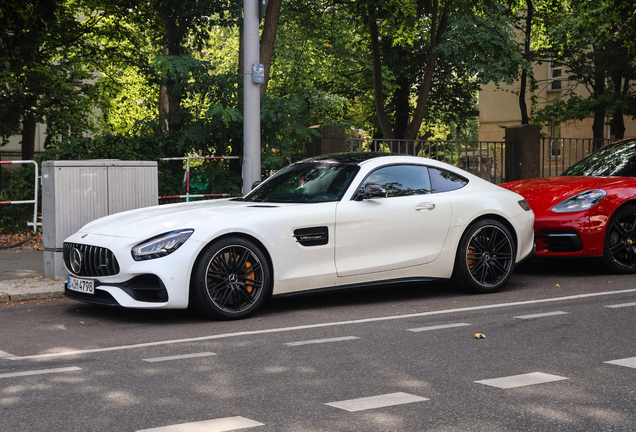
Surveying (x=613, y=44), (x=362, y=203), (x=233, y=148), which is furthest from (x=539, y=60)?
(x=362, y=203)

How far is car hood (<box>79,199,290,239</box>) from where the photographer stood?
6586 mm

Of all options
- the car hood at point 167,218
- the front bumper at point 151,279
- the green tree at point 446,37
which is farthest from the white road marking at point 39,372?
the green tree at point 446,37

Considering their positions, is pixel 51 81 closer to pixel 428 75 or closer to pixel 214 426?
pixel 428 75

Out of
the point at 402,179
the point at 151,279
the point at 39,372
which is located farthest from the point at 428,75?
the point at 39,372

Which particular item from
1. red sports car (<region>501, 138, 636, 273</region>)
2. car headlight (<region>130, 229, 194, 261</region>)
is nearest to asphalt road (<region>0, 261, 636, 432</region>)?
car headlight (<region>130, 229, 194, 261</region>)

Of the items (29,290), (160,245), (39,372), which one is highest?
(160,245)

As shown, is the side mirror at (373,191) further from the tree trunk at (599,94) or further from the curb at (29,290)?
the tree trunk at (599,94)

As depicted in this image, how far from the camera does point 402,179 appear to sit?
25.7 ft

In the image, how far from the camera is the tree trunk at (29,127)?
70.7ft

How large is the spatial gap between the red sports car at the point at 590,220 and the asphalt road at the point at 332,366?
1270 millimetres

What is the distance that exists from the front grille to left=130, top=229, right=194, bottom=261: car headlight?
0.23 metres

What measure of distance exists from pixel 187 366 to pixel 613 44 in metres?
21.9

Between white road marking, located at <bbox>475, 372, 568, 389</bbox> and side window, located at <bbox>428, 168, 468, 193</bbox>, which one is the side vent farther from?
white road marking, located at <bbox>475, 372, 568, 389</bbox>

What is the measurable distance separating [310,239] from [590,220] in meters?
3.80
